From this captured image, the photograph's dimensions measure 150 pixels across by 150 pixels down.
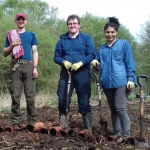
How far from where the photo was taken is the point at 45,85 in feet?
105

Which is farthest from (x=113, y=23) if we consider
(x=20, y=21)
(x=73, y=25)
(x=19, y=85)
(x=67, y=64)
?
(x=19, y=85)

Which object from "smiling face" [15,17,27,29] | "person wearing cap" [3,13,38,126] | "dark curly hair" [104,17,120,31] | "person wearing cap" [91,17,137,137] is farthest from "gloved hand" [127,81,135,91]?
"smiling face" [15,17,27,29]

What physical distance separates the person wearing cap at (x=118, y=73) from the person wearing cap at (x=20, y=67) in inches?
50.0

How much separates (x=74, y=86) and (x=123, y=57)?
3.08 ft

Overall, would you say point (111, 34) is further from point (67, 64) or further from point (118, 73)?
point (67, 64)

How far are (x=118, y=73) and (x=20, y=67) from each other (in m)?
1.72

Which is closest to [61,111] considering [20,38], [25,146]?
[20,38]

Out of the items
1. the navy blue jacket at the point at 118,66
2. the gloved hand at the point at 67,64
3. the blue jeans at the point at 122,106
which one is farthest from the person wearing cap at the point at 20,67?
the blue jeans at the point at 122,106

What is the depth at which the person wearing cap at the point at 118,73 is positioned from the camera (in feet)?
17.7

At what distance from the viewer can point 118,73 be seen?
5418 mm

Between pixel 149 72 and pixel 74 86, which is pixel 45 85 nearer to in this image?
pixel 149 72

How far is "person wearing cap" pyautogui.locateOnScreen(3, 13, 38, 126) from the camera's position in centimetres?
618

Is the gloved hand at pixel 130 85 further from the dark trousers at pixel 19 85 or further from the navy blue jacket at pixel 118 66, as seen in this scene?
the dark trousers at pixel 19 85

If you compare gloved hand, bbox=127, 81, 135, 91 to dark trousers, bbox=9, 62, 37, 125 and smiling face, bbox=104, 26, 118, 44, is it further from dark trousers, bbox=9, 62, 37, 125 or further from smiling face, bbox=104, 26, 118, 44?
dark trousers, bbox=9, 62, 37, 125
